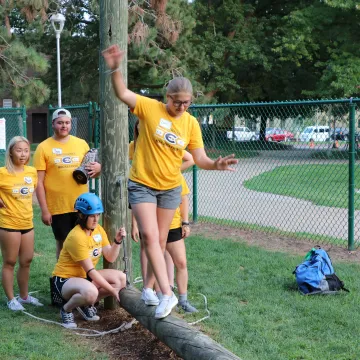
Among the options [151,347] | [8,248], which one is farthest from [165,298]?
[8,248]

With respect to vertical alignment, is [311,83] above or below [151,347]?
above

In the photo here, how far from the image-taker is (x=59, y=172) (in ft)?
18.8

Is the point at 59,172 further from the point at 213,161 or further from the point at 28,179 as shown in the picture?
the point at 213,161

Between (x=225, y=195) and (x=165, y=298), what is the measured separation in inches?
422

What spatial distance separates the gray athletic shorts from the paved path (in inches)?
217

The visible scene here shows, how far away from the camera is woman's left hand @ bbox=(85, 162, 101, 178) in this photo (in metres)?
5.61

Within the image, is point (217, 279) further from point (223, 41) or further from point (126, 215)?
point (223, 41)

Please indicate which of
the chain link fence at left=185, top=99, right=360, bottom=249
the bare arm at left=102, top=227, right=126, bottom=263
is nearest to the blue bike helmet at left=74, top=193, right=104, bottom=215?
the bare arm at left=102, top=227, right=126, bottom=263

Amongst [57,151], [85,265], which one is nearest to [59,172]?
[57,151]

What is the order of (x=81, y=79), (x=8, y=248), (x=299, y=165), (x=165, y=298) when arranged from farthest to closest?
(x=81, y=79), (x=299, y=165), (x=8, y=248), (x=165, y=298)

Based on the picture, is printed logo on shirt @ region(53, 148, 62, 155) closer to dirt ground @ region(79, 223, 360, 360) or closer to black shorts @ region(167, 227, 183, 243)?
black shorts @ region(167, 227, 183, 243)

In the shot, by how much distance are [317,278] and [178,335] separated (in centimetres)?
219

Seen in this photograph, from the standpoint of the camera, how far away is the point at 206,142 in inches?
504

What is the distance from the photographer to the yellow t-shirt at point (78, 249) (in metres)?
5.00
